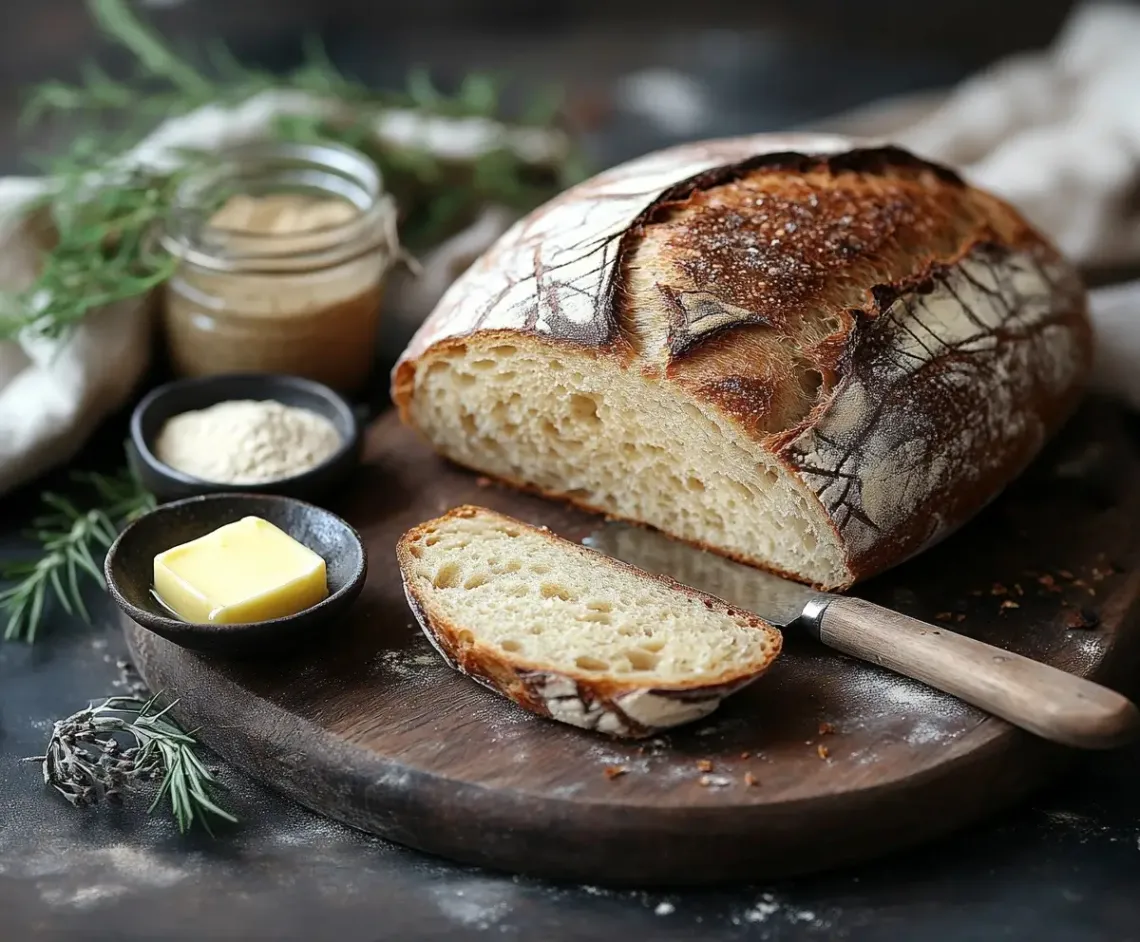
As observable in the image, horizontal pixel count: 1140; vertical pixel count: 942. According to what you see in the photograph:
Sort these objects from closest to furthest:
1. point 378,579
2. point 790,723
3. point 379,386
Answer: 1. point 790,723
2. point 378,579
3. point 379,386

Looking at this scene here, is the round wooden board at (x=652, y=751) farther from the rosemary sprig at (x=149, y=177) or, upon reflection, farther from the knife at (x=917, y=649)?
the rosemary sprig at (x=149, y=177)

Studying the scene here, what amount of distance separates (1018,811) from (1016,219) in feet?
5.70

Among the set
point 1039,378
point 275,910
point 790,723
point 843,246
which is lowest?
point 275,910

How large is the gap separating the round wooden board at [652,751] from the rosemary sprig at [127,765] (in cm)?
9

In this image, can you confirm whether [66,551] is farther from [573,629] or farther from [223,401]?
[573,629]

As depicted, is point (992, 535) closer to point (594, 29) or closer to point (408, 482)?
point (408, 482)

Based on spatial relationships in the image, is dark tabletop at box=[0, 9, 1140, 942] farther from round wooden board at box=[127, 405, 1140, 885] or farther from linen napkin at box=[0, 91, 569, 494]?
linen napkin at box=[0, 91, 569, 494]

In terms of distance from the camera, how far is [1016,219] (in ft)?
12.3

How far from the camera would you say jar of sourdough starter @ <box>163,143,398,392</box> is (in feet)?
12.3

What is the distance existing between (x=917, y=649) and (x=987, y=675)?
154 mm

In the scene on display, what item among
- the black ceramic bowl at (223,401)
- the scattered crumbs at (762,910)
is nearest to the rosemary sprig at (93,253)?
the black ceramic bowl at (223,401)

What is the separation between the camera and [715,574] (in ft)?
10.3

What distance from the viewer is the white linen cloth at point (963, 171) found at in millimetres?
3721

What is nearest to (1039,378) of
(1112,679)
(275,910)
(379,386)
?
(1112,679)
